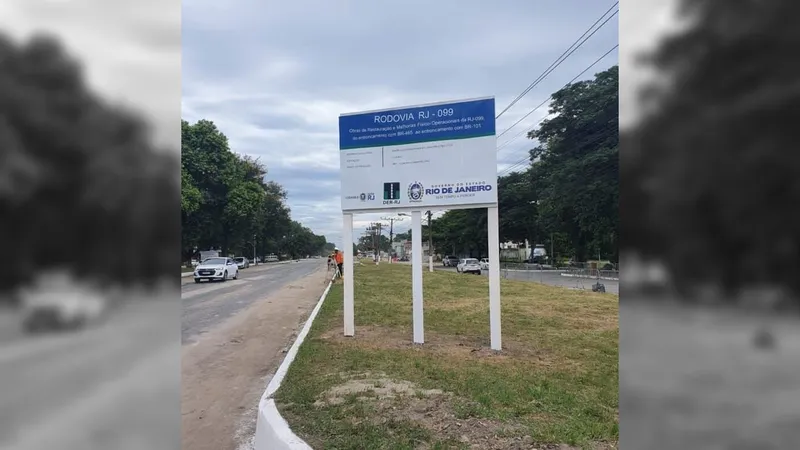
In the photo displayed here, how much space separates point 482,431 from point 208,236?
132ft

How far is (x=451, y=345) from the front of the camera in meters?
7.48

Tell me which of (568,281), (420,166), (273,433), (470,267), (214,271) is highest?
(420,166)

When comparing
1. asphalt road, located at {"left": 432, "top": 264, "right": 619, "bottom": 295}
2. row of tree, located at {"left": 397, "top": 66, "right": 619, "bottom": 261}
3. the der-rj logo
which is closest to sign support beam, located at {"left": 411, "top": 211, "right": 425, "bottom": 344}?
the der-rj logo

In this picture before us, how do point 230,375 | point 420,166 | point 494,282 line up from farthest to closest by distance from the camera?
point 420,166, point 494,282, point 230,375

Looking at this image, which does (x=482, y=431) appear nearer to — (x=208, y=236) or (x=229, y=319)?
(x=229, y=319)

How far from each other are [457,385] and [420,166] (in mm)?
3642

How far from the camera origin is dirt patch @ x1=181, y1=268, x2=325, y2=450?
4.41 meters

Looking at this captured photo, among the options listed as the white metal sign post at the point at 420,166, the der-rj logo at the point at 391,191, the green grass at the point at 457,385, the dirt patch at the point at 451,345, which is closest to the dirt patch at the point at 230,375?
the green grass at the point at 457,385

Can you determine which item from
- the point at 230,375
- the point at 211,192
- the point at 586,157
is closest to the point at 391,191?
the point at 230,375

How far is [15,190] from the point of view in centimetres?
583

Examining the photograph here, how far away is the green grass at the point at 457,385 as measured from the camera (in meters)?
3.75

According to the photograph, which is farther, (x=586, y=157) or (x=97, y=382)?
(x=586, y=157)

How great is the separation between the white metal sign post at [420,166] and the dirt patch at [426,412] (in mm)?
2510

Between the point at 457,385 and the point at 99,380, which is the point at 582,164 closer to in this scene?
the point at 457,385
